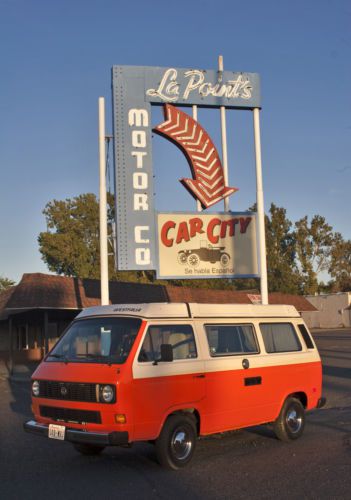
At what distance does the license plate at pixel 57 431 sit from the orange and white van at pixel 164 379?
1 centimetres

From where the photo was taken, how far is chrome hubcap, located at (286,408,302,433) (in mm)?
9914

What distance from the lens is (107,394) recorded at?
24.3 ft

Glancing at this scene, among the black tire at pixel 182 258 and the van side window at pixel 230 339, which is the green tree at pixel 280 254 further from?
the van side window at pixel 230 339

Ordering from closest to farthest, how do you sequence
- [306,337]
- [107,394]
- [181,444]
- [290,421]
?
[107,394], [181,444], [290,421], [306,337]

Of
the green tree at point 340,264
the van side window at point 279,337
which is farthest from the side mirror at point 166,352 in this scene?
the green tree at point 340,264

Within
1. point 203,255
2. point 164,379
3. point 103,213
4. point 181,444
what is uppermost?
point 103,213

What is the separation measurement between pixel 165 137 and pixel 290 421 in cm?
1098

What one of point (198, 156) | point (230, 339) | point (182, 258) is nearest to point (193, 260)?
point (182, 258)

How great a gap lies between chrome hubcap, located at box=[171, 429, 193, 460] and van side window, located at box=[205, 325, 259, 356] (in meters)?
1.28

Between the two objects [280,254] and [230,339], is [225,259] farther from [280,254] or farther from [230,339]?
[280,254]

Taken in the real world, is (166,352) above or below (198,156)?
below

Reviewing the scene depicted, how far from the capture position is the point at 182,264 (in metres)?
18.3

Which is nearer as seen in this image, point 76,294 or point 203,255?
point 203,255

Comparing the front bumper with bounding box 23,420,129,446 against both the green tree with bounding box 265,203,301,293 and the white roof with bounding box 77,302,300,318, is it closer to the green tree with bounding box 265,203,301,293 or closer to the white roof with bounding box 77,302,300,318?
the white roof with bounding box 77,302,300,318
